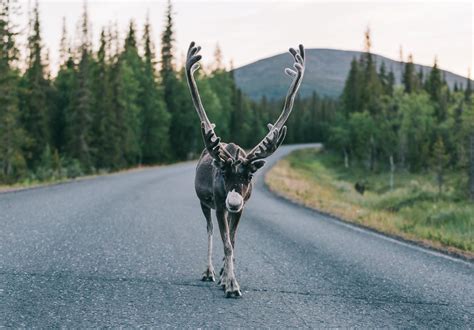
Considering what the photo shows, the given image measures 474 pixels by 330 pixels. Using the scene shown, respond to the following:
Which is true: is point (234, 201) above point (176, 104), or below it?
below

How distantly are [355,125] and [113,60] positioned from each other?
35632mm

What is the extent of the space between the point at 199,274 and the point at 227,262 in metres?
1.07

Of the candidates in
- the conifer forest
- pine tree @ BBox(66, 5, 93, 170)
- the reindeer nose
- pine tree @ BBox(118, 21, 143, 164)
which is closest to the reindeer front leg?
the reindeer nose

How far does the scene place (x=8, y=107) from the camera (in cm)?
3388

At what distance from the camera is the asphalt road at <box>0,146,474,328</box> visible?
15.9 ft

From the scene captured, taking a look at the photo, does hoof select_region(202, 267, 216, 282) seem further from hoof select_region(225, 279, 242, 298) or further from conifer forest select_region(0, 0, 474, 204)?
conifer forest select_region(0, 0, 474, 204)

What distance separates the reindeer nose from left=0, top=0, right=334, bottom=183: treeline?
2454cm

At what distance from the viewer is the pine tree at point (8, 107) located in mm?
31703

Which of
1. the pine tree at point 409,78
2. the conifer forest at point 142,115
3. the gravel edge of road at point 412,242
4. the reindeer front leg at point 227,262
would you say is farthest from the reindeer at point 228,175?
the pine tree at point 409,78

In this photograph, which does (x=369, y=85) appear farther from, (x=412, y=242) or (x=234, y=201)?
(x=234, y=201)

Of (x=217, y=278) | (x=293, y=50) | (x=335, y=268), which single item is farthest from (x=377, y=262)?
(x=293, y=50)

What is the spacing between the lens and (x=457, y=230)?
13289 millimetres

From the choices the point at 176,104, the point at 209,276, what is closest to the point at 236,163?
the point at 209,276

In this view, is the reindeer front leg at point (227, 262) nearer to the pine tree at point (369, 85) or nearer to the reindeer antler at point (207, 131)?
the reindeer antler at point (207, 131)
